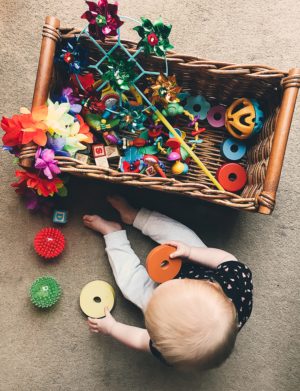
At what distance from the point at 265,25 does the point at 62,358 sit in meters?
0.96

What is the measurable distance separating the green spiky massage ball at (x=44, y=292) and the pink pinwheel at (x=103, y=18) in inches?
22.1

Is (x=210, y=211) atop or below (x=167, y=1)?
below

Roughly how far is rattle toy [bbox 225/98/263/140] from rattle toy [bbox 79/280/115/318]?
1.53ft

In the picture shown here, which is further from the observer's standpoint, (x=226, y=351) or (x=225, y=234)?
(x=225, y=234)

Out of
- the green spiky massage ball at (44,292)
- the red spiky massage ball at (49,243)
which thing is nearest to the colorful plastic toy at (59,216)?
the red spiky massage ball at (49,243)

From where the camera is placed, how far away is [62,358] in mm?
1005

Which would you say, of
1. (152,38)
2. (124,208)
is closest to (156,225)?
(124,208)

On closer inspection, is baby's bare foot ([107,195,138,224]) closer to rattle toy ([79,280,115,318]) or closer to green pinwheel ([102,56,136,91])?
rattle toy ([79,280,115,318])

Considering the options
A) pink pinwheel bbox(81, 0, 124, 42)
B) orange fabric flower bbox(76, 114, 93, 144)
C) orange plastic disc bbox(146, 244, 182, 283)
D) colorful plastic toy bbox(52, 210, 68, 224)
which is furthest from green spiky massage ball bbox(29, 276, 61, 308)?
pink pinwheel bbox(81, 0, 124, 42)

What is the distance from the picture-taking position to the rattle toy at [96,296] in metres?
0.99

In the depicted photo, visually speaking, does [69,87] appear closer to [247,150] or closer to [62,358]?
[247,150]

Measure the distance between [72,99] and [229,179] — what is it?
39 cm

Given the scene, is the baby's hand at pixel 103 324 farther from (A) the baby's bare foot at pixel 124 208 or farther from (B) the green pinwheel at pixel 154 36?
(B) the green pinwheel at pixel 154 36

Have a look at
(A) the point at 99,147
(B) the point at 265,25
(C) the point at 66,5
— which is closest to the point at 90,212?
(A) the point at 99,147
